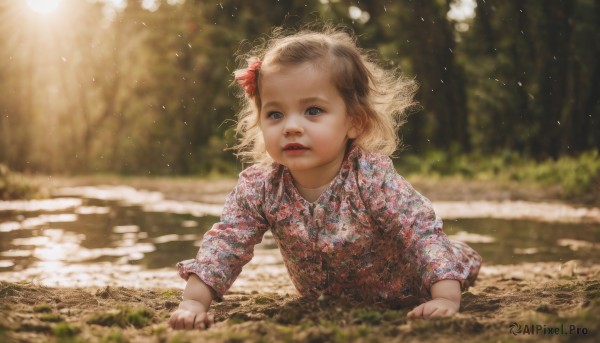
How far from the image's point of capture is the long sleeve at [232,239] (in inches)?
112

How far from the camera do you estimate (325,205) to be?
290 cm

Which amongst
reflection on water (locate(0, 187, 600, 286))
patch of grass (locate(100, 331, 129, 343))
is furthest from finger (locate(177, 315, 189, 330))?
reflection on water (locate(0, 187, 600, 286))

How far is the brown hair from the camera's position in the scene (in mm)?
2924

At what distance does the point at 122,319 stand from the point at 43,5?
822 inches

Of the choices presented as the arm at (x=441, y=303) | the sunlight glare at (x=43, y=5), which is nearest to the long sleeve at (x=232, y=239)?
the arm at (x=441, y=303)

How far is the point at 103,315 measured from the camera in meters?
2.46

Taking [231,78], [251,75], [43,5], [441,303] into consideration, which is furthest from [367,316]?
[43,5]

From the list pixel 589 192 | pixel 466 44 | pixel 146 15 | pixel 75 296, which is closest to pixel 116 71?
pixel 146 15

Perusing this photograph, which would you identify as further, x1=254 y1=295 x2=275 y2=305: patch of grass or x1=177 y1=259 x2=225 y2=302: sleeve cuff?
x1=254 y1=295 x2=275 y2=305: patch of grass

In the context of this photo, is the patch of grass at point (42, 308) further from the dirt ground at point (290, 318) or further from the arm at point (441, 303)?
the arm at point (441, 303)

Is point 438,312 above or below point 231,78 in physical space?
below

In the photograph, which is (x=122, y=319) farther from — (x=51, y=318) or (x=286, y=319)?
(x=286, y=319)

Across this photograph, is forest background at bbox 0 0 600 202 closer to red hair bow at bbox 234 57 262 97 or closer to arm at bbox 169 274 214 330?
red hair bow at bbox 234 57 262 97

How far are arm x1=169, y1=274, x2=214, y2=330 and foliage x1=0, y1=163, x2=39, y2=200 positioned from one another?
748 centimetres
